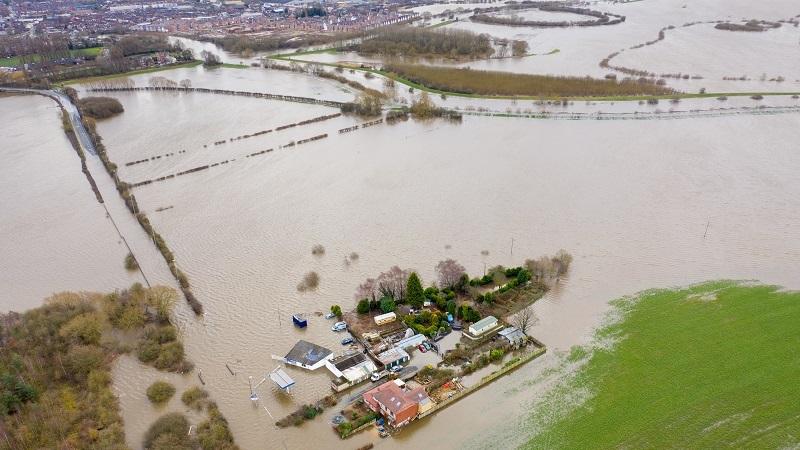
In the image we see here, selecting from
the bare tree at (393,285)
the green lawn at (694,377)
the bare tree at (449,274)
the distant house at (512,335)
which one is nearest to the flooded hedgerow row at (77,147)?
the bare tree at (393,285)

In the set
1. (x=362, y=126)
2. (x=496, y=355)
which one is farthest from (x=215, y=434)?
(x=362, y=126)

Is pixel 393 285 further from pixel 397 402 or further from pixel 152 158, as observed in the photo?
pixel 152 158

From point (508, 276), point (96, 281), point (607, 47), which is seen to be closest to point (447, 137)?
point (508, 276)

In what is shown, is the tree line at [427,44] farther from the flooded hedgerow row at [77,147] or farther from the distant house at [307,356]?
the distant house at [307,356]

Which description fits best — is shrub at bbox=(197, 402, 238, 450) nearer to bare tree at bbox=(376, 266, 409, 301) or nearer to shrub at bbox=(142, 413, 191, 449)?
shrub at bbox=(142, 413, 191, 449)

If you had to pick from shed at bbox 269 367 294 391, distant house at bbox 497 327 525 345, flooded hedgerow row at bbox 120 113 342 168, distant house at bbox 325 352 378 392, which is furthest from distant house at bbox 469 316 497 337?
flooded hedgerow row at bbox 120 113 342 168

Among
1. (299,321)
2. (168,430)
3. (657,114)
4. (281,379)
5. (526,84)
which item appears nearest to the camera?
(168,430)
